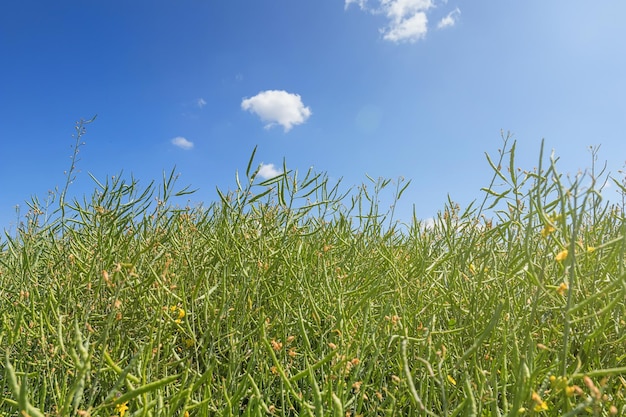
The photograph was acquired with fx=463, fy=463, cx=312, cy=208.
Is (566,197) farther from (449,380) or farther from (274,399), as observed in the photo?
(274,399)

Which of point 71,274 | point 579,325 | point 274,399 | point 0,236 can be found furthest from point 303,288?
point 0,236

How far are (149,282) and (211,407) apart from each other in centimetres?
43

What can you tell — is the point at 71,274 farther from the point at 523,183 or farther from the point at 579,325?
the point at 579,325

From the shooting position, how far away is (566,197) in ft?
2.49

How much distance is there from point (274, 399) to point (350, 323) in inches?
13.9

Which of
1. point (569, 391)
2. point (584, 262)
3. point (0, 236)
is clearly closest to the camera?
point (569, 391)

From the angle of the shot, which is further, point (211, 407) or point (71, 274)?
point (71, 274)

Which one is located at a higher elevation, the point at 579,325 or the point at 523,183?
the point at 523,183

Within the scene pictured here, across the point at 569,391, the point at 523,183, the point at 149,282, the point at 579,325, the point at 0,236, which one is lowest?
the point at 569,391

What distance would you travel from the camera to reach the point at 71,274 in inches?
60.1

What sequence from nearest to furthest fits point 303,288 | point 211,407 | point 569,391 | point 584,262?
point 569,391 < point 211,407 < point 584,262 < point 303,288

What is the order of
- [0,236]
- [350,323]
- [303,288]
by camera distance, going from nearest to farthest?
[350,323] < [303,288] < [0,236]

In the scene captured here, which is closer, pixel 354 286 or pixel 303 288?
pixel 303 288

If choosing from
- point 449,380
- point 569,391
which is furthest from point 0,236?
point 569,391
